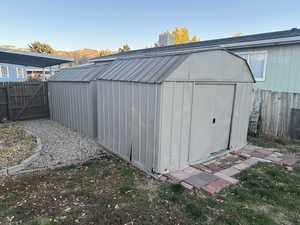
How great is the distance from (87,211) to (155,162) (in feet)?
4.73

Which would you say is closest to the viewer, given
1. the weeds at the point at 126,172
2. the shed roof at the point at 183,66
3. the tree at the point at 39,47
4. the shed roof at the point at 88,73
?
the shed roof at the point at 183,66

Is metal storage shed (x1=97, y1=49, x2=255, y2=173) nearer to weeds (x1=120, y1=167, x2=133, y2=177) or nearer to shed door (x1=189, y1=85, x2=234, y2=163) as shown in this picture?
shed door (x1=189, y1=85, x2=234, y2=163)

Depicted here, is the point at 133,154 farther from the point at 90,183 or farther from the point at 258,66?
the point at 258,66

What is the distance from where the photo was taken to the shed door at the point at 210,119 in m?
3.93

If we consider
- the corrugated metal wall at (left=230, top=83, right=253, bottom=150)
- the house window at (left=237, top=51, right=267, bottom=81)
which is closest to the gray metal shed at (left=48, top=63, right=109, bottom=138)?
the corrugated metal wall at (left=230, top=83, right=253, bottom=150)

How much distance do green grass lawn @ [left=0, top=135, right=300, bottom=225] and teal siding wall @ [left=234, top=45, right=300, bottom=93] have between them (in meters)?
4.44

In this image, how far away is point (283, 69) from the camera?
270 inches

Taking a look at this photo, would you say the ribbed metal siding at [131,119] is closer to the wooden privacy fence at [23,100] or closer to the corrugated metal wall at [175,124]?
the corrugated metal wall at [175,124]

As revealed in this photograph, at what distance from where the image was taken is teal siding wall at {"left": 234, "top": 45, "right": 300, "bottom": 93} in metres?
6.57

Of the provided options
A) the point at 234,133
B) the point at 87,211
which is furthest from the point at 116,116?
the point at 234,133

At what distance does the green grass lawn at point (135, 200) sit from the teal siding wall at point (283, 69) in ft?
14.6

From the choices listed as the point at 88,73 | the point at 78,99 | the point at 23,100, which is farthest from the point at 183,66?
the point at 23,100

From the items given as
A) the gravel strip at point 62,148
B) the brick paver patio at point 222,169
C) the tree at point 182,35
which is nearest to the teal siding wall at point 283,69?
the brick paver patio at point 222,169

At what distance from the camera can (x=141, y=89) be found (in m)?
3.61
